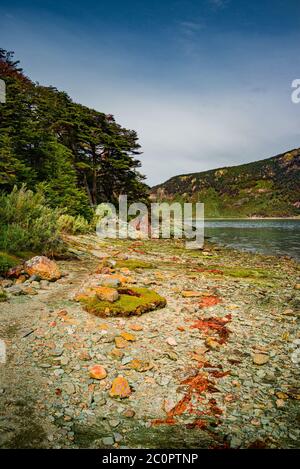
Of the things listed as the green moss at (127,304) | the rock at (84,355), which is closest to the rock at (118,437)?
the rock at (84,355)

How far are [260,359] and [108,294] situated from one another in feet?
11.1

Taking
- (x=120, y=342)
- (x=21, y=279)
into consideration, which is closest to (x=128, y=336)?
(x=120, y=342)

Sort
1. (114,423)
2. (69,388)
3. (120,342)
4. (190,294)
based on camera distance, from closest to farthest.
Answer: (114,423)
(69,388)
(120,342)
(190,294)

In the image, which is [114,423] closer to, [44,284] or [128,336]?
[128,336]

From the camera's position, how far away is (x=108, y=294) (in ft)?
22.0

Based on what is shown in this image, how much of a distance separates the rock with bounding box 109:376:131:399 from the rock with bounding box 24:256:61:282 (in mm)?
5119

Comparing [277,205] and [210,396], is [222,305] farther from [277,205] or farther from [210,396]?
[277,205]

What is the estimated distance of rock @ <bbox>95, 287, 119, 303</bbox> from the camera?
21.8 feet

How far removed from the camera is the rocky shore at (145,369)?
10.5 feet

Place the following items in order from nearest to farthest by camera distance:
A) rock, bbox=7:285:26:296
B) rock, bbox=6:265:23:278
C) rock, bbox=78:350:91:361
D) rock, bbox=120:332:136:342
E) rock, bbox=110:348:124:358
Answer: rock, bbox=78:350:91:361 → rock, bbox=110:348:124:358 → rock, bbox=120:332:136:342 → rock, bbox=7:285:26:296 → rock, bbox=6:265:23:278

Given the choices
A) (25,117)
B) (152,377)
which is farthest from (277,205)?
(152,377)

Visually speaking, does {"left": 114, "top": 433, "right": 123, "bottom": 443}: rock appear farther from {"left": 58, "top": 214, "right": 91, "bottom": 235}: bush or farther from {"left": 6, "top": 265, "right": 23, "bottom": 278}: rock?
{"left": 58, "top": 214, "right": 91, "bottom": 235}: bush

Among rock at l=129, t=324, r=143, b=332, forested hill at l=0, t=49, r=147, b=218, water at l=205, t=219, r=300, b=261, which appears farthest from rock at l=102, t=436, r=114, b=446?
→ water at l=205, t=219, r=300, b=261

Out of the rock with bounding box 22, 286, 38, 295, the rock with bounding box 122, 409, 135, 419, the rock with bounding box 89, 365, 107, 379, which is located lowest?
the rock with bounding box 122, 409, 135, 419
